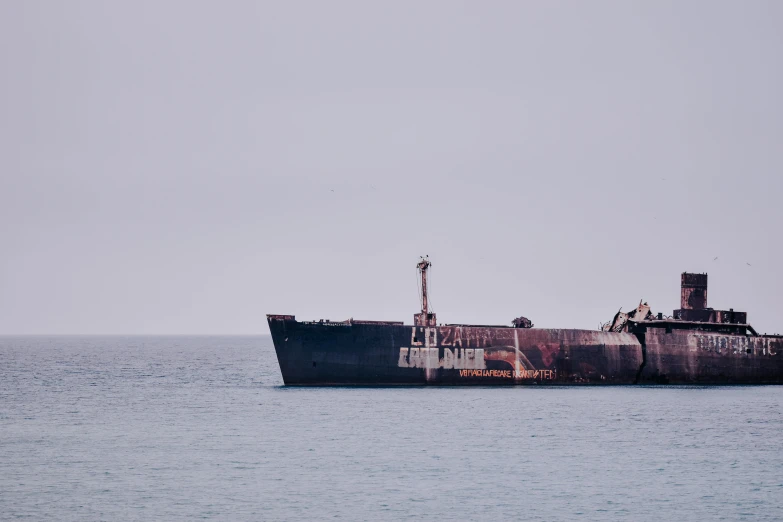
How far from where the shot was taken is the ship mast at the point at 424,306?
69.1 meters

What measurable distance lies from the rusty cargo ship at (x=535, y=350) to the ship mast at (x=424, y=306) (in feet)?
0.24

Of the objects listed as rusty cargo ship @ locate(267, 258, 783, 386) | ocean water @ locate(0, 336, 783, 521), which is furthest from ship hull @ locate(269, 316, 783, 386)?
ocean water @ locate(0, 336, 783, 521)

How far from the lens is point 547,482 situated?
128ft

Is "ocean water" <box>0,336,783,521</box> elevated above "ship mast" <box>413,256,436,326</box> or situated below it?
below

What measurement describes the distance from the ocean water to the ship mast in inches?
190

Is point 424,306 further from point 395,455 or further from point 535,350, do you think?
point 395,455

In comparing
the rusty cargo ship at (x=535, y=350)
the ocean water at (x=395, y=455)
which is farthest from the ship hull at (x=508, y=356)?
the ocean water at (x=395, y=455)

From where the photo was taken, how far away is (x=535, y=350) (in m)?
70.6

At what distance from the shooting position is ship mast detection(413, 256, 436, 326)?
6912 cm

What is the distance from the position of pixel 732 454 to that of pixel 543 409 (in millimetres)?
16121

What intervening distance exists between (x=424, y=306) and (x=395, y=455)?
84.5ft

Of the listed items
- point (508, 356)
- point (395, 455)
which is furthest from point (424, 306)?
point (395, 455)

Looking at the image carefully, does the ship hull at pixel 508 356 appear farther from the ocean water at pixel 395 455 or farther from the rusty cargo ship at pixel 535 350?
the ocean water at pixel 395 455

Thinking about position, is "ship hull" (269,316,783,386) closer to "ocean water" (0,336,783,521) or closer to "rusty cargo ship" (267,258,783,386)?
"rusty cargo ship" (267,258,783,386)
